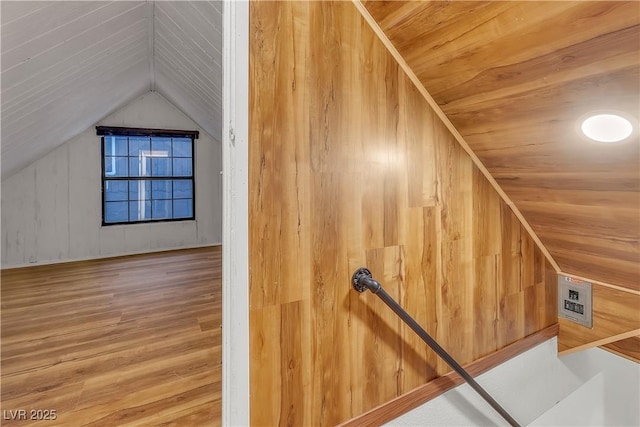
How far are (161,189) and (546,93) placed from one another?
17.9 feet

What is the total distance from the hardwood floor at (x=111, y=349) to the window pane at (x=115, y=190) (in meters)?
1.43

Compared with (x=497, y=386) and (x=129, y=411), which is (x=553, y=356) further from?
(x=129, y=411)

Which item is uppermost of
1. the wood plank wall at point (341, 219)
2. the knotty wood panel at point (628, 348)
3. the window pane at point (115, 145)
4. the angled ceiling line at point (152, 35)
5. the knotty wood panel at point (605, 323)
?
the angled ceiling line at point (152, 35)

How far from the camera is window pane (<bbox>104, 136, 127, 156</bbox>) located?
4723mm

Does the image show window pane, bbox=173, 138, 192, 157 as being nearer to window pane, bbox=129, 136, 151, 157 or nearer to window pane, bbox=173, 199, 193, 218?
window pane, bbox=129, 136, 151, 157

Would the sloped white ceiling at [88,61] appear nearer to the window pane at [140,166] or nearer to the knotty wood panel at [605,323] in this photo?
the window pane at [140,166]

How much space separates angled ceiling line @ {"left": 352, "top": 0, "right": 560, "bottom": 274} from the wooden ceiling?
19 millimetres

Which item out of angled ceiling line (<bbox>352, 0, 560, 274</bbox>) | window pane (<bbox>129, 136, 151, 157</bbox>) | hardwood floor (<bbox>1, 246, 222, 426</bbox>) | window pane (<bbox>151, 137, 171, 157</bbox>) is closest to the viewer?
angled ceiling line (<bbox>352, 0, 560, 274</bbox>)

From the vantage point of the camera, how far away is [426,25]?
0.97 metres

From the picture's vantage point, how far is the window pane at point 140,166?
4.93 m

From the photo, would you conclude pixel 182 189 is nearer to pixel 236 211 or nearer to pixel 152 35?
pixel 152 35

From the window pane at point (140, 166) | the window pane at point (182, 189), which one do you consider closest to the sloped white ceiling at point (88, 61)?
the window pane at point (140, 166)

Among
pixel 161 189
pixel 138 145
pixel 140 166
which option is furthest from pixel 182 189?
pixel 138 145

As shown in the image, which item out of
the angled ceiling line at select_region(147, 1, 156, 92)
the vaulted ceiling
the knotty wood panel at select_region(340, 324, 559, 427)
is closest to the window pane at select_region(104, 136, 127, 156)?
the angled ceiling line at select_region(147, 1, 156, 92)
